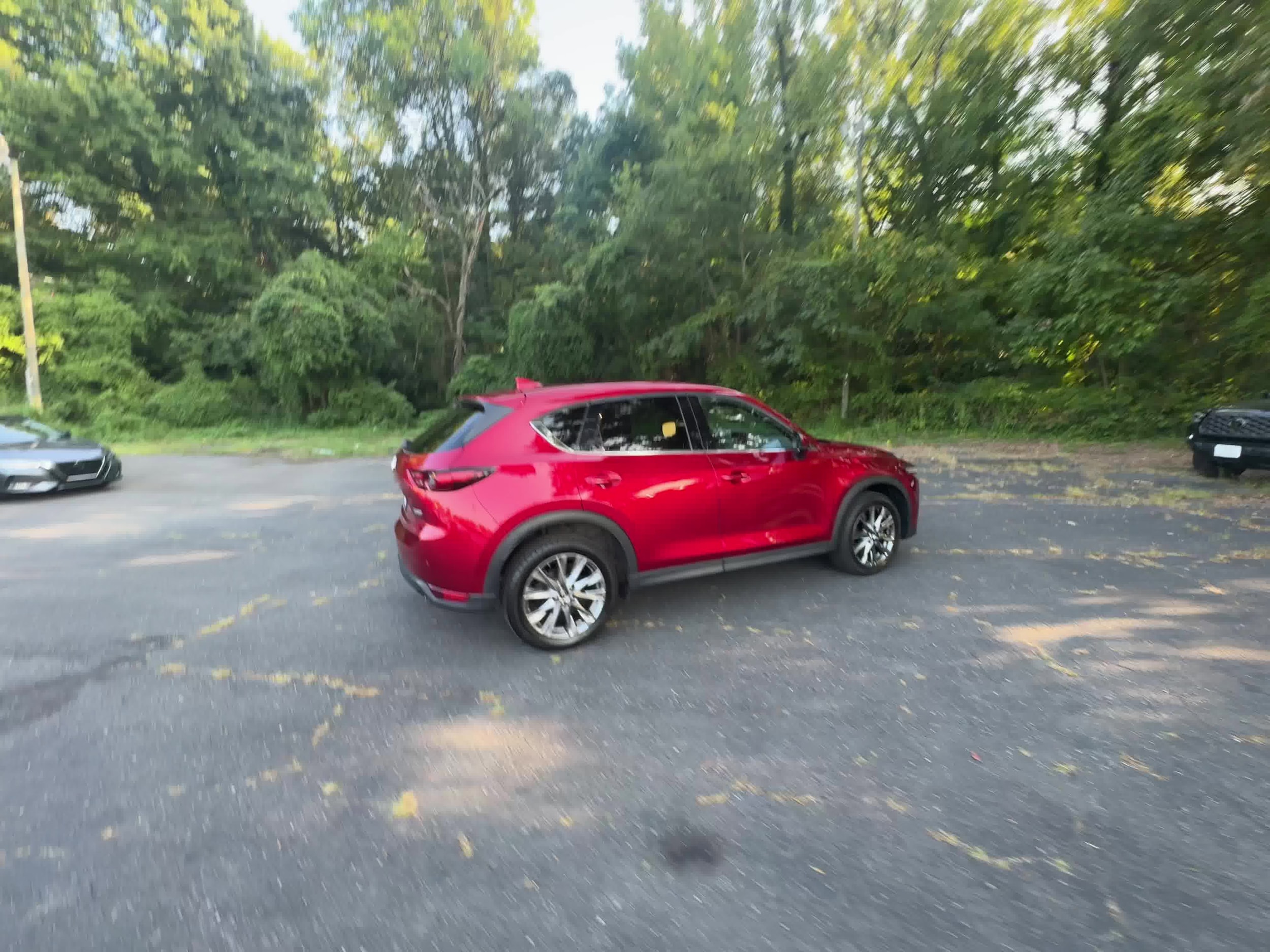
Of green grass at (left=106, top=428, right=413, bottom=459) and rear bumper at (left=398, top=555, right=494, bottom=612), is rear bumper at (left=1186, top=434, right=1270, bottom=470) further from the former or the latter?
green grass at (left=106, top=428, right=413, bottom=459)

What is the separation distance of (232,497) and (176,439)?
1072cm

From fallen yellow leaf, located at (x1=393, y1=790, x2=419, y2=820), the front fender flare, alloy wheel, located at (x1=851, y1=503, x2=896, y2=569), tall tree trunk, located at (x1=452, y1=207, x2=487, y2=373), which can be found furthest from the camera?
tall tree trunk, located at (x1=452, y1=207, x2=487, y2=373)

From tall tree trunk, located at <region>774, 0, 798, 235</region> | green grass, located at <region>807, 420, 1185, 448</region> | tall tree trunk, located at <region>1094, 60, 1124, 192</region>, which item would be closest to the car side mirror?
green grass, located at <region>807, 420, 1185, 448</region>

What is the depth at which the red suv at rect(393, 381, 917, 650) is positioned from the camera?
396cm

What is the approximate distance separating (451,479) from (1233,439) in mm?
9383

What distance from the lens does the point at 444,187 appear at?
2783 cm

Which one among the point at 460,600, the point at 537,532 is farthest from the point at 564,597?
the point at 460,600

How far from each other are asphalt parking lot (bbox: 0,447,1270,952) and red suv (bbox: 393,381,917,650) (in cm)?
37

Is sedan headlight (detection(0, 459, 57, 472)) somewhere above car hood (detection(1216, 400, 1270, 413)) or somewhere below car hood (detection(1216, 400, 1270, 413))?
below

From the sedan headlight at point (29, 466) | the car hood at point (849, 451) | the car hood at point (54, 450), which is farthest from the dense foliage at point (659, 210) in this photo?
the sedan headlight at point (29, 466)

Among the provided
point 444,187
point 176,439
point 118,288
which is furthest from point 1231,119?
point 118,288

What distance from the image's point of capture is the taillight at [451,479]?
13.0 feet

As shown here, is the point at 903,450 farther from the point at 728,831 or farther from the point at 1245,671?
the point at 728,831

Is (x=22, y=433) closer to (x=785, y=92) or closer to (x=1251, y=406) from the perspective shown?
(x=1251, y=406)
